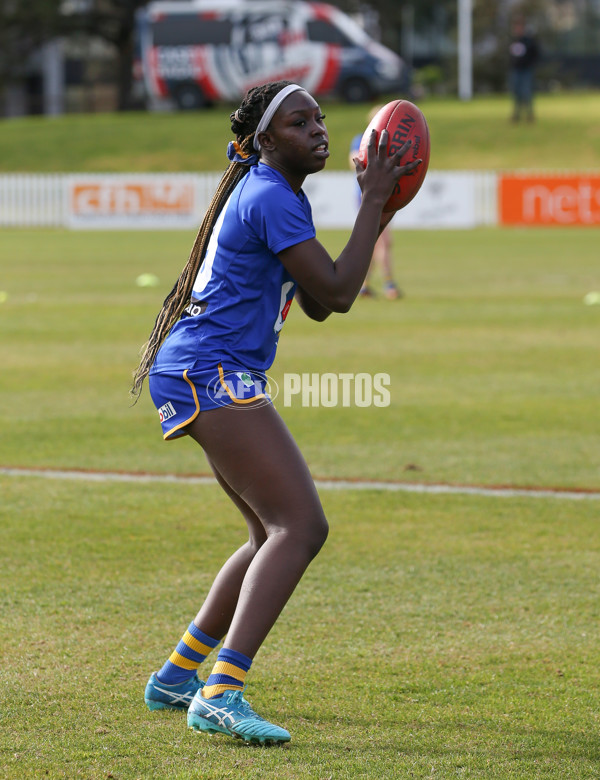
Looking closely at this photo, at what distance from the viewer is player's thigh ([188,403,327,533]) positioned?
387cm

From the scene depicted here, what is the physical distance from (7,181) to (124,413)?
28.2m

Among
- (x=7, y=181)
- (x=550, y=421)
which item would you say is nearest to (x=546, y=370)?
(x=550, y=421)

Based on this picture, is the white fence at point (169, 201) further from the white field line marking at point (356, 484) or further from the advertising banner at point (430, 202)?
the white field line marking at point (356, 484)

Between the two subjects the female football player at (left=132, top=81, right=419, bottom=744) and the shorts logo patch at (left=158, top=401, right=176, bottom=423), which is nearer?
the female football player at (left=132, top=81, right=419, bottom=744)

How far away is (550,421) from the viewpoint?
923cm

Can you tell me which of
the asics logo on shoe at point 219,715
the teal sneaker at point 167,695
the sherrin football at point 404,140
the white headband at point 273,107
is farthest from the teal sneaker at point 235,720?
the white headband at point 273,107

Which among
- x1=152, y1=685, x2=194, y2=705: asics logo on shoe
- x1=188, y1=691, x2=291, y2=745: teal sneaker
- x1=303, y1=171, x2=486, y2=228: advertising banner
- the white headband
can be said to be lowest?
x1=303, y1=171, x2=486, y2=228: advertising banner

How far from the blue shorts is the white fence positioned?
2866 cm

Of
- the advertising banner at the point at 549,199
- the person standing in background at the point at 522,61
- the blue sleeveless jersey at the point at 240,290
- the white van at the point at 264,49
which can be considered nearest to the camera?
the blue sleeveless jersey at the point at 240,290

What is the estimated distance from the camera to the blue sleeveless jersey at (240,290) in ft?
12.6

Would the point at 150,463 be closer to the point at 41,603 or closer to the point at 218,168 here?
the point at 41,603

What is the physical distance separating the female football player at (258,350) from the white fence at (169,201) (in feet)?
93.8

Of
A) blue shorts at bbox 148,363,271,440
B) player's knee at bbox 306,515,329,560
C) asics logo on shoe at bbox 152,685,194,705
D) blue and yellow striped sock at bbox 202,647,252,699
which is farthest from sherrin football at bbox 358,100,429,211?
asics logo on shoe at bbox 152,685,194,705

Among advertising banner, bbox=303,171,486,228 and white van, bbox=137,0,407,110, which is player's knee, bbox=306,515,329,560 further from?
white van, bbox=137,0,407,110
